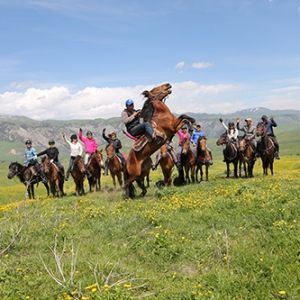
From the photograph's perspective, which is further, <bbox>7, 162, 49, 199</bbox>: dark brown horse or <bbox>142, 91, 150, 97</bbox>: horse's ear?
<bbox>7, 162, 49, 199</bbox>: dark brown horse

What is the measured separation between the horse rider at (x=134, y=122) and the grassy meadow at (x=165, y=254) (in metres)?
3.86

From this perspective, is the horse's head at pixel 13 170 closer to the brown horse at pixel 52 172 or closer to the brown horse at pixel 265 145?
the brown horse at pixel 52 172

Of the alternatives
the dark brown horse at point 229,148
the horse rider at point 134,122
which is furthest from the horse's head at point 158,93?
the dark brown horse at point 229,148

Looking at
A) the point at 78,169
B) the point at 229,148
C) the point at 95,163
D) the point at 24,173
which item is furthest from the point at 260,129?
the point at 24,173

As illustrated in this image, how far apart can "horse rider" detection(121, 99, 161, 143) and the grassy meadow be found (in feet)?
12.7

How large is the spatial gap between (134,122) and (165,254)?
7838 millimetres

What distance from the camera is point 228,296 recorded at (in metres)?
5.23

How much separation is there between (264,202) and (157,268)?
4.97m

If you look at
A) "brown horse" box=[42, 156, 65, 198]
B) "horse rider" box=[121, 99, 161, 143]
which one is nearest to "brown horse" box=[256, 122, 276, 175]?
"horse rider" box=[121, 99, 161, 143]

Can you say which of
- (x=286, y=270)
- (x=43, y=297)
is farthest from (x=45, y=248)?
(x=286, y=270)

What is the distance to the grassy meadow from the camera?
549 cm

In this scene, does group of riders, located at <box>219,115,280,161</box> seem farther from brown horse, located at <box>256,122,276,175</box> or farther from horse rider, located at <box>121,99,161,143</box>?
horse rider, located at <box>121,99,161,143</box>

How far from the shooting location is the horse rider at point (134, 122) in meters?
13.2

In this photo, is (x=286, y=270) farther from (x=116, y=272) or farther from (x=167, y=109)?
(x=167, y=109)
